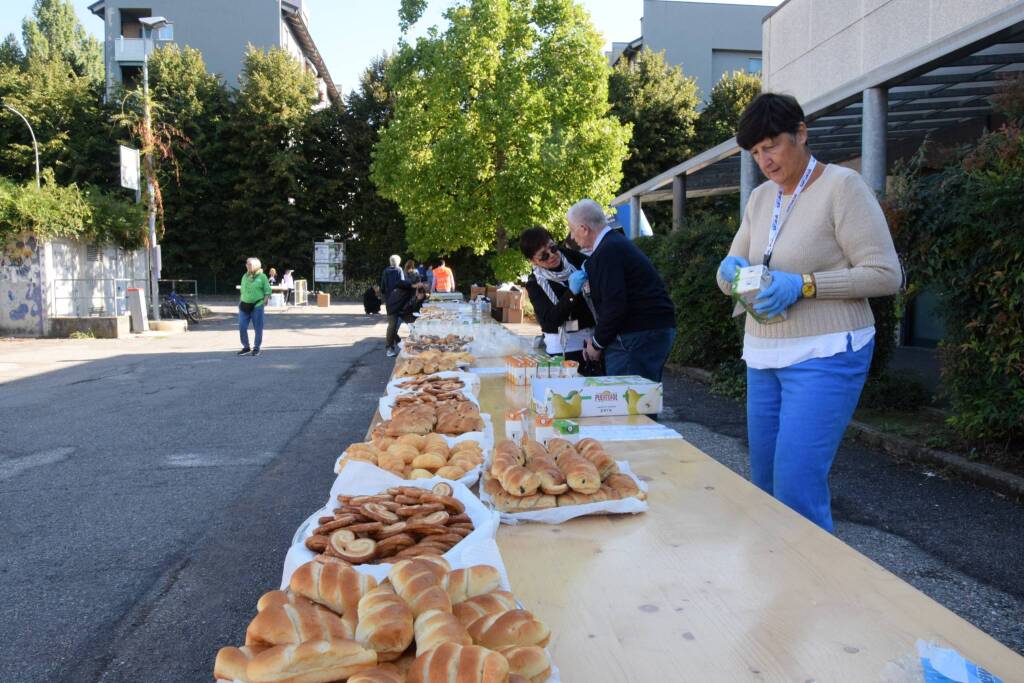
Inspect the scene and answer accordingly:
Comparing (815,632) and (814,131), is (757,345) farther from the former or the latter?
(814,131)

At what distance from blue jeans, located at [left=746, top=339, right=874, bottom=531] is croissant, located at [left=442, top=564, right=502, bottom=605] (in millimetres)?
1313

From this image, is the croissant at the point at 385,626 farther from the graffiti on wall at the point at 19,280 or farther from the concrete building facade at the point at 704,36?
the concrete building facade at the point at 704,36

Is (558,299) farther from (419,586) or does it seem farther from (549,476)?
(419,586)

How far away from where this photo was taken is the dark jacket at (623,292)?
170 inches

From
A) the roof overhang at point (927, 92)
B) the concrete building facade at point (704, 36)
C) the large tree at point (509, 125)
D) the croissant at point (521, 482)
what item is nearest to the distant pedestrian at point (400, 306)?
the roof overhang at point (927, 92)

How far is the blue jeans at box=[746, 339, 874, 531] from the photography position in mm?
2393

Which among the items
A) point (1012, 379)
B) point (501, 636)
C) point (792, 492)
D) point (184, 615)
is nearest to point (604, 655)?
point (501, 636)

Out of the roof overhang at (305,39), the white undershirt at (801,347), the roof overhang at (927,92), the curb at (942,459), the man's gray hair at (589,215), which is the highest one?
the roof overhang at (305,39)

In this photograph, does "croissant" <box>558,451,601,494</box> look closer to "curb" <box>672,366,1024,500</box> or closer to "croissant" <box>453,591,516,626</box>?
"croissant" <box>453,591,516,626</box>

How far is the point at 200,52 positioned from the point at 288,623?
49100mm

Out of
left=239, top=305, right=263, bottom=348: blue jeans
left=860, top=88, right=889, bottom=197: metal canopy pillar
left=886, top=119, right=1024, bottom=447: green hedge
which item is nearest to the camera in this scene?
left=886, top=119, right=1024, bottom=447: green hedge

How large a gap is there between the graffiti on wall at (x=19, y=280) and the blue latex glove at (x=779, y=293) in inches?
827

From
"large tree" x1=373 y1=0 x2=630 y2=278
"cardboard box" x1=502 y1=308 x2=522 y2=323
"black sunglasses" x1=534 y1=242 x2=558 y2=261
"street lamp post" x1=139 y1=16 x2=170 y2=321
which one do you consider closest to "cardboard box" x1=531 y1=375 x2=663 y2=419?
"black sunglasses" x1=534 y1=242 x2=558 y2=261

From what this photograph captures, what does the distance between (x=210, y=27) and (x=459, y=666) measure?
52.0m
